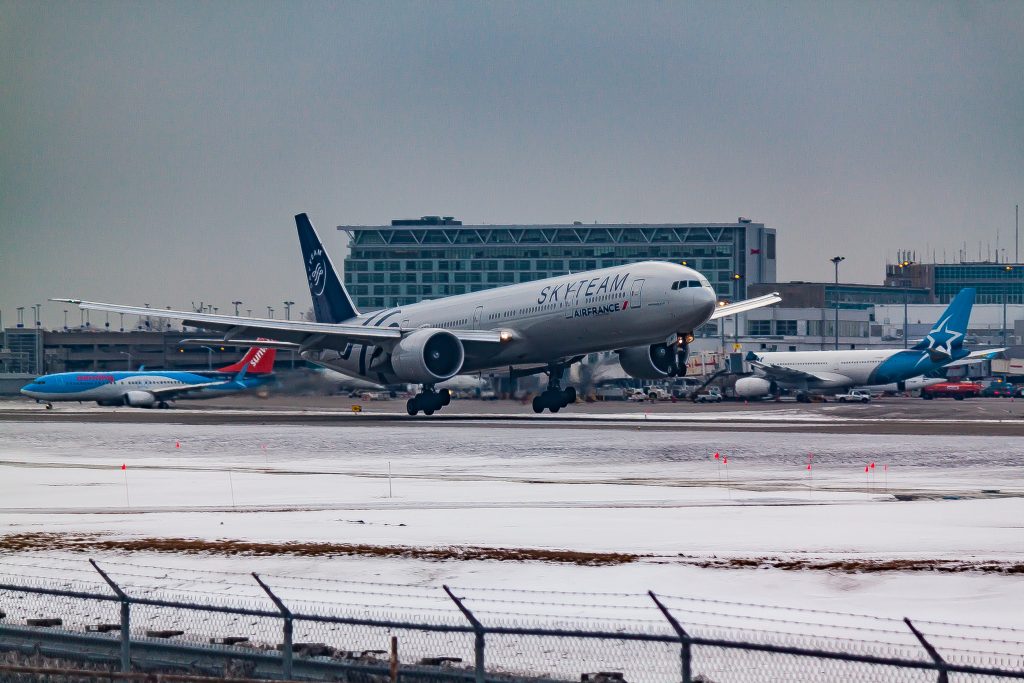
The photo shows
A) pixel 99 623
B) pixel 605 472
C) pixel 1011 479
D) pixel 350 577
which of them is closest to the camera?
pixel 99 623

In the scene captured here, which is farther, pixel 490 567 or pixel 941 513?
pixel 941 513

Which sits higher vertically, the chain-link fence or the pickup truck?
the chain-link fence

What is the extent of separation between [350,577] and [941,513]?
492 inches

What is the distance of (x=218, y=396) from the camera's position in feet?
325

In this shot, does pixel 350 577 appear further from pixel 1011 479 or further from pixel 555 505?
pixel 1011 479

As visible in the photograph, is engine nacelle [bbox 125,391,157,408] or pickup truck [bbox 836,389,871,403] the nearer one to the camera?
engine nacelle [bbox 125,391,157,408]

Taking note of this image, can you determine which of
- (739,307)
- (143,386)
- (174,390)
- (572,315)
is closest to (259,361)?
(174,390)

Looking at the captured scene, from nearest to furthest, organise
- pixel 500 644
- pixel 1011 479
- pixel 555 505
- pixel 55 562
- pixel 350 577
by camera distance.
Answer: pixel 500 644 → pixel 350 577 → pixel 55 562 → pixel 555 505 → pixel 1011 479

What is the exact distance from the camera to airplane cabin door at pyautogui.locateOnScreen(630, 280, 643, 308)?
184 feet

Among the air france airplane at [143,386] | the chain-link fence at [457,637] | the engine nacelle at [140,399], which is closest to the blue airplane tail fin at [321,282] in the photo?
the air france airplane at [143,386]

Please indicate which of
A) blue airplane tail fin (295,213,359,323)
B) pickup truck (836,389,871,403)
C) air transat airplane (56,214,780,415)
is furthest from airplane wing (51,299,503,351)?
pickup truck (836,389,871,403)

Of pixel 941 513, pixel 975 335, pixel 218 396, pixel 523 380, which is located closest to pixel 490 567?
pixel 941 513

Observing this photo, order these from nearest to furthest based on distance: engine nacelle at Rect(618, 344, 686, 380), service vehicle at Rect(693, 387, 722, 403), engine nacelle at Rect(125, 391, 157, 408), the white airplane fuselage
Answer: the white airplane fuselage → engine nacelle at Rect(618, 344, 686, 380) → engine nacelle at Rect(125, 391, 157, 408) → service vehicle at Rect(693, 387, 722, 403)

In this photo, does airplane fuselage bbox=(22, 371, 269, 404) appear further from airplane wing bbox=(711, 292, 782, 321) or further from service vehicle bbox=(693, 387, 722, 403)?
airplane wing bbox=(711, 292, 782, 321)
